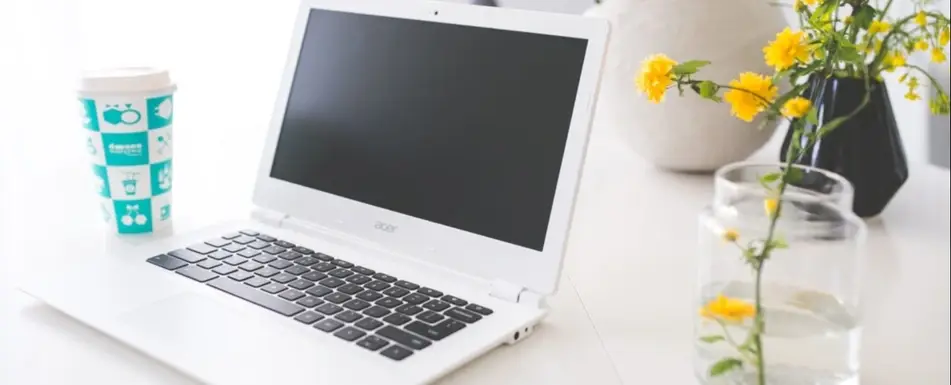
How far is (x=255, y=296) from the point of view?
70 cm

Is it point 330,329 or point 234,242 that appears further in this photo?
point 234,242

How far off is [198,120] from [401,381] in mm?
1053

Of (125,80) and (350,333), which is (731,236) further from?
(125,80)

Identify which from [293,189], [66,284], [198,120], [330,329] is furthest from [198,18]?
[330,329]

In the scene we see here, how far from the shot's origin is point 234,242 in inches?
32.7

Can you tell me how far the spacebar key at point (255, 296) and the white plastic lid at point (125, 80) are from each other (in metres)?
0.22

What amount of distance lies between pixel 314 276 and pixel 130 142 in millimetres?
254

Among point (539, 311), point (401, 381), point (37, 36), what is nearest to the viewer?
point (401, 381)

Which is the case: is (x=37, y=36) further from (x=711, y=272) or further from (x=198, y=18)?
(x=711, y=272)

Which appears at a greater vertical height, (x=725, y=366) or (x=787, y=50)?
(x=787, y=50)

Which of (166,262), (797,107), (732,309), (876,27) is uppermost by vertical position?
(876,27)

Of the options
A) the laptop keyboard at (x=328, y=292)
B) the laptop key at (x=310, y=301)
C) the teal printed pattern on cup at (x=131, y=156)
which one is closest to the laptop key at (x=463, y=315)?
the laptop keyboard at (x=328, y=292)

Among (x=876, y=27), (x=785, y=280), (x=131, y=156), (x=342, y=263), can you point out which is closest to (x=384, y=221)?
(x=342, y=263)

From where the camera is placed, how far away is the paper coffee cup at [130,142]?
82 centimetres
